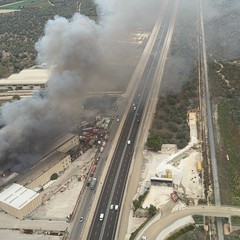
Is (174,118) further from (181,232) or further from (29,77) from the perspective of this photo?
(29,77)

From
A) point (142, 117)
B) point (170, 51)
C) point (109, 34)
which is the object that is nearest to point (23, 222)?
point (142, 117)

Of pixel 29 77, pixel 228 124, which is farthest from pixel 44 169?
pixel 29 77

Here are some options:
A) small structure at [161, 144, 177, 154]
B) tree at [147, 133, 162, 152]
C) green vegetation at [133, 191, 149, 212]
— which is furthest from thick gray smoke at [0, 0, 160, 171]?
green vegetation at [133, 191, 149, 212]

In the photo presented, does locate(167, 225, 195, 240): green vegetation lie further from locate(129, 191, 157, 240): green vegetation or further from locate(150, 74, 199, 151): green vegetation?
locate(150, 74, 199, 151): green vegetation

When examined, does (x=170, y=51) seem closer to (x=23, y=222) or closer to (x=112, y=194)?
(x=112, y=194)

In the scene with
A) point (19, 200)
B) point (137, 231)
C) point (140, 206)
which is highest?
point (140, 206)
